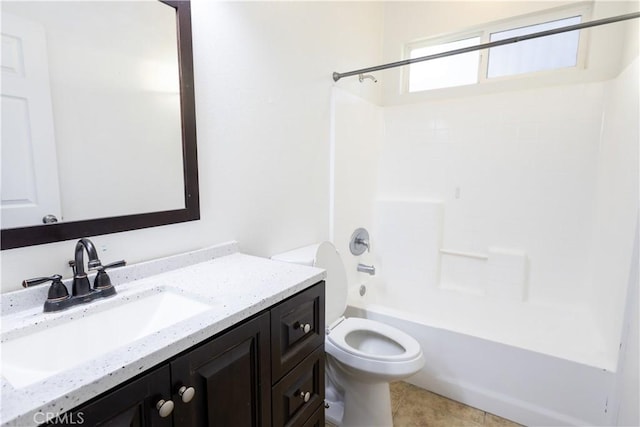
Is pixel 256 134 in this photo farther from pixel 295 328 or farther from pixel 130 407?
pixel 130 407

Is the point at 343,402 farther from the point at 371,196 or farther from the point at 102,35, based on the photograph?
the point at 102,35

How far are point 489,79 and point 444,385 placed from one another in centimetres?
207

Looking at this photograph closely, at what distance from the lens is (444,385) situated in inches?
73.5

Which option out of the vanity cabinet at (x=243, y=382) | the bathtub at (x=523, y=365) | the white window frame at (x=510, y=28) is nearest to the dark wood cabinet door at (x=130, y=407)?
the vanity cabinet at (x=243, y=382)

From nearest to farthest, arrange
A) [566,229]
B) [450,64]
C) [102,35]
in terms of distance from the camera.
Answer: [102,35]
[566,229]
[450,64]

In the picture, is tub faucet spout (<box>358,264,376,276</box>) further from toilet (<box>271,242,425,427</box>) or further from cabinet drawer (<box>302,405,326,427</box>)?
cabinet drawer (<box>302,405,326,427</box>)

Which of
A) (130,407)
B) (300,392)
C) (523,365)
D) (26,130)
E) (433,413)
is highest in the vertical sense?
(26,130)

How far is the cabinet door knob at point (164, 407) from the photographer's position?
0.63 m

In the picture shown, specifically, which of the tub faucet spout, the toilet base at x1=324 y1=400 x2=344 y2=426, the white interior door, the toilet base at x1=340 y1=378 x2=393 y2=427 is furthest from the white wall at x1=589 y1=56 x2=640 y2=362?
the white interior door

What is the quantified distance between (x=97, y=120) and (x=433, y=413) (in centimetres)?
204

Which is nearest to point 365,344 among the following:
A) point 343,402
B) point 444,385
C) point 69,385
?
point 343,402

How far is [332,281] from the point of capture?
1.65m

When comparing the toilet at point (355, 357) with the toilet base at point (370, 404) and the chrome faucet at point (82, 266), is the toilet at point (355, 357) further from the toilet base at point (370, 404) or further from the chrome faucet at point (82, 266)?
the chrome faucet at point (82, 266)

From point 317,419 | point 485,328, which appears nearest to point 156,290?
point 317,419
